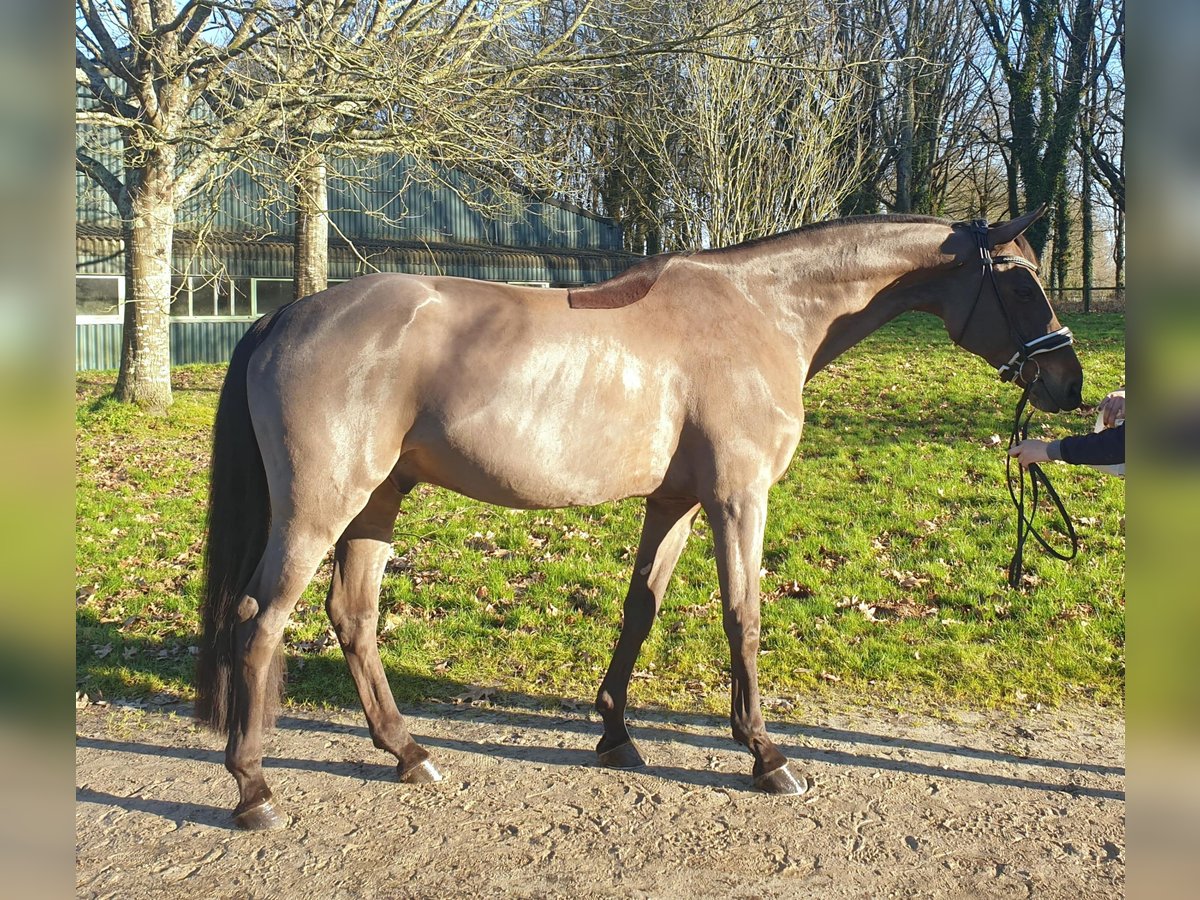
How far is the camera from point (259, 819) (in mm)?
3568

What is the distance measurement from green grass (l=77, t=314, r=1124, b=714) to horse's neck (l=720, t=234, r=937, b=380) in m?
1.93

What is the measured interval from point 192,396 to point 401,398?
38.3 ft

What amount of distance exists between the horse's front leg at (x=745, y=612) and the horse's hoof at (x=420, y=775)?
1.29 meters

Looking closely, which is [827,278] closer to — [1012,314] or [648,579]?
[1012,314]

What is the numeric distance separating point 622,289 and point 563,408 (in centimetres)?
62

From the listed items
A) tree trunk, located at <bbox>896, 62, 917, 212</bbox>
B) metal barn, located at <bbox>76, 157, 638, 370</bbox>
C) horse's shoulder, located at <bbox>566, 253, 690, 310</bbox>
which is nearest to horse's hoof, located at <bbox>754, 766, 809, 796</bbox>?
horse's shoulder, located at <bbox>566, 253, 690, 310</bbox>

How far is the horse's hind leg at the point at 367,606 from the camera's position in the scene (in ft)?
13.3

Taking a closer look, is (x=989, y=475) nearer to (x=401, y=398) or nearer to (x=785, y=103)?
(x=401, y=398)

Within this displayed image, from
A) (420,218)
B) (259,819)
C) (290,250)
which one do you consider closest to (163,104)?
(259,819)

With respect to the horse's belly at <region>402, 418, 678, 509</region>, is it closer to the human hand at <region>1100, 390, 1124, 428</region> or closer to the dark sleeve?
the dark sleeve

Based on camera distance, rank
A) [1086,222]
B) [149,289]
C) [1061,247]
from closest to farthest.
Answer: [149,289], [1086,222], [1061,247]

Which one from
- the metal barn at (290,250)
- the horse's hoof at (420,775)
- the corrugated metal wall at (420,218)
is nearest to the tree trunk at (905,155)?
the metal barn at (290,250)

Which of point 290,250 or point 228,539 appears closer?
point 228,539

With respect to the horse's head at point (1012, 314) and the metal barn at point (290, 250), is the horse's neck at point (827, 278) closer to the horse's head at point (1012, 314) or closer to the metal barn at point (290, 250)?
the horse's head at point (1012, 314)
